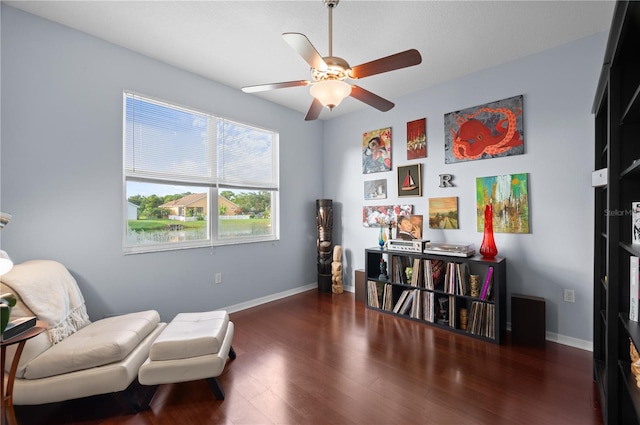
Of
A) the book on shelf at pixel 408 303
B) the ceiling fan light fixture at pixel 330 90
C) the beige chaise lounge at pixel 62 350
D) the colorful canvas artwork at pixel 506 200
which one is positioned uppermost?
the ceiling fan light fixture at pixel 330 90

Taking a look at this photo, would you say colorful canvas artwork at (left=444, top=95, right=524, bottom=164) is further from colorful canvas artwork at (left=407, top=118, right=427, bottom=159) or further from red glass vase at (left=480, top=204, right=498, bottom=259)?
red glass vase at (left=480, top=204, right=498, bottom=259)

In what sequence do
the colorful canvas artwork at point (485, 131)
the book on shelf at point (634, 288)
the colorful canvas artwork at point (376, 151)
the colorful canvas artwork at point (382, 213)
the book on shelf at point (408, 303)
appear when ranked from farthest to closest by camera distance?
the colorful canvas artwork at point (376, 151)
the colorful canvas artwork at point (382, 213)
the book on shelf at point (408, 303)
the colorful canvas artwork at point (485, 131)
the book on shelf at point (634, 288)

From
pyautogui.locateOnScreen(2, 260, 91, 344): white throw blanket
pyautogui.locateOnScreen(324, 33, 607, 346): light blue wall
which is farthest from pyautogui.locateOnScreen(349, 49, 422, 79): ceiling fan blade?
pyautogui.locateOnScreen(2, 260, 91, 344): white throw blanket

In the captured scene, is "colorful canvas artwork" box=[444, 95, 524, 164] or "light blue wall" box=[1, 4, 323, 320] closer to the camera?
"light blue wall" box=[1, 4, 323, 320]

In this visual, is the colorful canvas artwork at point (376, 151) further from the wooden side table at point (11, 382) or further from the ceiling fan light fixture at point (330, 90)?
the wooden side table at point (11, 382)

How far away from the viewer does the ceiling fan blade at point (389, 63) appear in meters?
1.58

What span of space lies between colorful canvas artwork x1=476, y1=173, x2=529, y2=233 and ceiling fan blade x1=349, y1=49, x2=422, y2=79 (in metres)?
1.84

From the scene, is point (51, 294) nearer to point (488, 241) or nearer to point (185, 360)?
point (185, 360)

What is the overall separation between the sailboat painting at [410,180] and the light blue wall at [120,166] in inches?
3.3

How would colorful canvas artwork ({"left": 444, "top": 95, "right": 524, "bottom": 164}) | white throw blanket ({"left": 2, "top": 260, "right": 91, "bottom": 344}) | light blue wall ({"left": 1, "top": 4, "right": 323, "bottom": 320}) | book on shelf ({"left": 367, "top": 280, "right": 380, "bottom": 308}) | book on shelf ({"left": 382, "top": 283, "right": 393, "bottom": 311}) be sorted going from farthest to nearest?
book on shelf ({"left": 367, "top": 280, "right": 380, "bottom": 308}) < book on shelf ({"left": 382, "top": 283, "right": 393, "bottom": 311}) < colorful canvas artwork ({"left": 444, "top": 95, "right": 524, "bottom": 164}) < light blue wall ({"left": 1, "top": 4, "right": 323, "bottom": 320}) < white throw blanket ({"left": 2, "top": 260, "right": 91, "bottom": 344})

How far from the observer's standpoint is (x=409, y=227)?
354 cm

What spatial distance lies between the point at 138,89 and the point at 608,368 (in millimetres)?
4021

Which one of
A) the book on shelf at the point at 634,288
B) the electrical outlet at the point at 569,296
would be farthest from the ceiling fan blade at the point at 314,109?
the electrical outlet at the point at 569,296

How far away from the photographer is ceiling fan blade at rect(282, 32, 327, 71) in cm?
144
